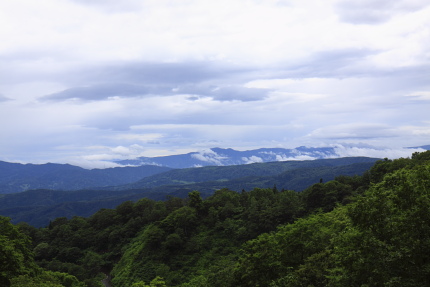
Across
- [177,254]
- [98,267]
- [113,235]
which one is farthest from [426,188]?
[113,235]

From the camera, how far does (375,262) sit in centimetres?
2081

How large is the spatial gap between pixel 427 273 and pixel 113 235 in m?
84.6

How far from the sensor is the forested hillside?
2114 cm

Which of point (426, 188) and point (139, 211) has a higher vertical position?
point (426, 188)

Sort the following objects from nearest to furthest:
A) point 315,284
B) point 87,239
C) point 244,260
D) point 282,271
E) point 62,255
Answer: point 315,284 → point 282,271 → point 244,260 → point 62,255 → point 87,239

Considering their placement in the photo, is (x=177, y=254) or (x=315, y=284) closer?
(x=315, y=284)

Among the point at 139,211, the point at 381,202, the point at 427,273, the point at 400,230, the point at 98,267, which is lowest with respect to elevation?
the point at 98,267

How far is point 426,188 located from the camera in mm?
22484

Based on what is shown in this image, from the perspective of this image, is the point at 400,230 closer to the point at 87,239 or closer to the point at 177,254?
the point at 177,254

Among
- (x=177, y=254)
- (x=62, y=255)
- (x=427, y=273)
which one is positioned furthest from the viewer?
(x=62, y=255)

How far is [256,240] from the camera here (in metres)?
39.0

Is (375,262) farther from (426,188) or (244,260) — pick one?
(244,260)

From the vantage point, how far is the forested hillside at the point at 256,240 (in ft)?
69.4

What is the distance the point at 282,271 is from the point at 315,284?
534cm
